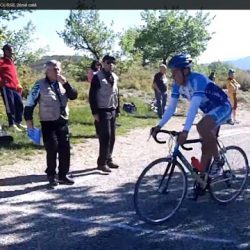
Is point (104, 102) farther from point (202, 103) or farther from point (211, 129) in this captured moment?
point (211, 129)

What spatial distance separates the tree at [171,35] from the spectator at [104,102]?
112 feet

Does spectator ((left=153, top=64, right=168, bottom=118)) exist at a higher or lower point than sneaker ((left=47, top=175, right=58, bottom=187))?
higher

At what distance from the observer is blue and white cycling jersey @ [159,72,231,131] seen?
5.38 m

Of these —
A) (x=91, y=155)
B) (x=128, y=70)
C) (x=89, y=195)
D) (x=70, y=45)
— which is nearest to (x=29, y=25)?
(x=70, y=45)

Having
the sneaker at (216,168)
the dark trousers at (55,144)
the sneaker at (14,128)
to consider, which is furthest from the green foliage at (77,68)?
the sneaker at (216,168)

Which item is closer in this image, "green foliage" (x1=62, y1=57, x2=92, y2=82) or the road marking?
the road marking

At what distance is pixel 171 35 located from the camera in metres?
41.9

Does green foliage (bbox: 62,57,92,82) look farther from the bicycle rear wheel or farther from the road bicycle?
the road bicycle

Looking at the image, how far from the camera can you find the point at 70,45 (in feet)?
136

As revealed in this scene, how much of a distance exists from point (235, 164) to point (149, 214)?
1617 millimetres

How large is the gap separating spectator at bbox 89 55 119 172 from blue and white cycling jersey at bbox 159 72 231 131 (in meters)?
2.19

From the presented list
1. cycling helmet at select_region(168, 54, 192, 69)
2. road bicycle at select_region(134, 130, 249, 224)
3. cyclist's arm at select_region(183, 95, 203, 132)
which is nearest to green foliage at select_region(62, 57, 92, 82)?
road bicycle at select_region(134, 130, 249, 224)

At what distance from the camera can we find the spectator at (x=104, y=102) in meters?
7.70

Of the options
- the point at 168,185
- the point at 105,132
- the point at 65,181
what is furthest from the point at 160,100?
the point at 168,185
